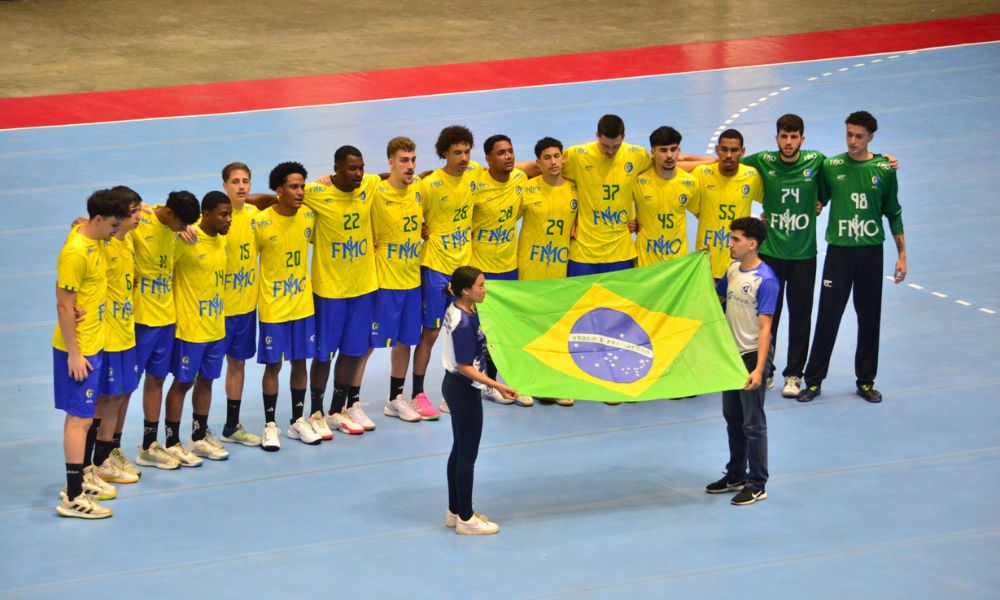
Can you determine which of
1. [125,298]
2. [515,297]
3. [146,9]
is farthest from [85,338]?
[146,9]

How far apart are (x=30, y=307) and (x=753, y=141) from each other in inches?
354

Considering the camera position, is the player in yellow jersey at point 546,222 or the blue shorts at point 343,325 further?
the player in yellow jersey at point 546,222

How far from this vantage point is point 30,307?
1209cm

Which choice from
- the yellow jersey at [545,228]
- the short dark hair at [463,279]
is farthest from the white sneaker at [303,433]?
the short dark hair at [463,279]

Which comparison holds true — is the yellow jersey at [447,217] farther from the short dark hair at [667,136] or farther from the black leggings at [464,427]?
the black leggings at [464,427]

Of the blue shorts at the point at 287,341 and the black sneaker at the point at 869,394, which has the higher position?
the blue shorts at the point at 287,341

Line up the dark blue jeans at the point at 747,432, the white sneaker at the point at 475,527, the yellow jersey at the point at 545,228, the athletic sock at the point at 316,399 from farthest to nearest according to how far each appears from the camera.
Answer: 1. the yellow jersey at the point at 545,228
2. the athletic sock at the point at 316,399
3. the dark blue jeans at the point at 747,432
4. the white sneaker at the point at 475,527

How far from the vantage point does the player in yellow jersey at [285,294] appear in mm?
9414

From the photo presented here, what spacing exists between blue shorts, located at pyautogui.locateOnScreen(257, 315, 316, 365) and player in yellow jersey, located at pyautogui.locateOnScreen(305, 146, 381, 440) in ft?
0.36

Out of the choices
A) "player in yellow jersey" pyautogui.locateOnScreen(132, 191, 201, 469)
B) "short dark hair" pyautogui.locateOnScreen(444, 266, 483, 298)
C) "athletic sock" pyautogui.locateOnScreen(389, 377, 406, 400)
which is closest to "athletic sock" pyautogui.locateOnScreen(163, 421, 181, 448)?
"player in yellow jersey" pyautogui.locateOnScreen(132, 191, 201, 469)

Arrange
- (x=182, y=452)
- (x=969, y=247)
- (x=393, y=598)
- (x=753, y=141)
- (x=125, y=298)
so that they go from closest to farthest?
1. (x=393, y=598)
2. (x=125, y=298)
3. (x=182, y=452)
4. (x=969, y=247)
5. (x=753, y=141)

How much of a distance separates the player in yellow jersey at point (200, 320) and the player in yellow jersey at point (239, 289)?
0.32ft

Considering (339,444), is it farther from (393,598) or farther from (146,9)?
(146,9)

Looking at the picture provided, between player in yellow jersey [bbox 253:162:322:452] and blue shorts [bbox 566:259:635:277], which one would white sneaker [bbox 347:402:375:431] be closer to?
player in yellow jersey [bbox 253:162:322:452]
